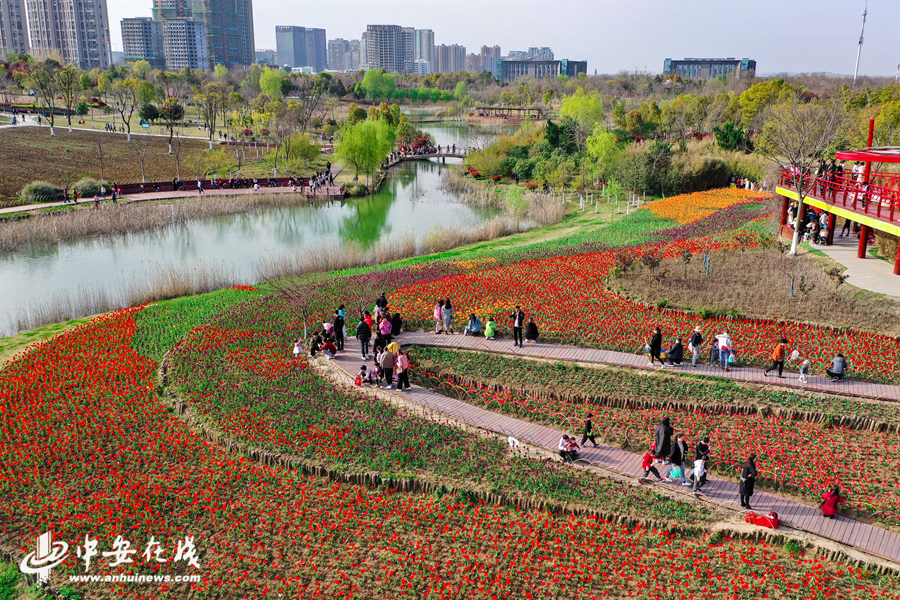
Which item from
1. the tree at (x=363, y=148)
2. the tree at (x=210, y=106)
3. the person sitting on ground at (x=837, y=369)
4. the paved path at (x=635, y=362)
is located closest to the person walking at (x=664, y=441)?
the paved path at (x=635, y=362)

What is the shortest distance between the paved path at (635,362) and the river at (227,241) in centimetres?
1375

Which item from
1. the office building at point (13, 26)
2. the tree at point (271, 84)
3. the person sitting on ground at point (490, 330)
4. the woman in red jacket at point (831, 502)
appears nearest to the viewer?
the woman in red jacket at point (831, 502)

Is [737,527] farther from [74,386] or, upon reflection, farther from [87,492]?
[74,386]

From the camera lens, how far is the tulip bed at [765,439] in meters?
11.5

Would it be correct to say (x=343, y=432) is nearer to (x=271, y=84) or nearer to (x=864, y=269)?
(x=864, y=269)

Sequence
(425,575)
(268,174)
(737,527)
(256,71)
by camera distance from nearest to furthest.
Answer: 1. (425,575)
2. (737,527)
3. (268,174)
4. (256,71)

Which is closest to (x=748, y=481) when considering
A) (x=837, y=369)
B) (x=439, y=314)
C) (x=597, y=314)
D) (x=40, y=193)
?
(x=837, y=369)

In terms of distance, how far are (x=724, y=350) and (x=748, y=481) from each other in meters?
5.85

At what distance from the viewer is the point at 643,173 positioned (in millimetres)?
45156

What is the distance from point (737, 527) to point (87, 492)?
452 inches

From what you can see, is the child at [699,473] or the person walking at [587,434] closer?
the child at [699,473]

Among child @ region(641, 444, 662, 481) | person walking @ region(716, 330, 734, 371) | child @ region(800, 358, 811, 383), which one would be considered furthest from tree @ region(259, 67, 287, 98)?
child @ region(641, 444, 662, 481)

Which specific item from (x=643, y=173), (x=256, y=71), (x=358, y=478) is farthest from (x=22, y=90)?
(x=358, y=478)

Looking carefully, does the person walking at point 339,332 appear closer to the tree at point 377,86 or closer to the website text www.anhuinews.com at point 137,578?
the website text www.anhuinews.com at point 137,578
